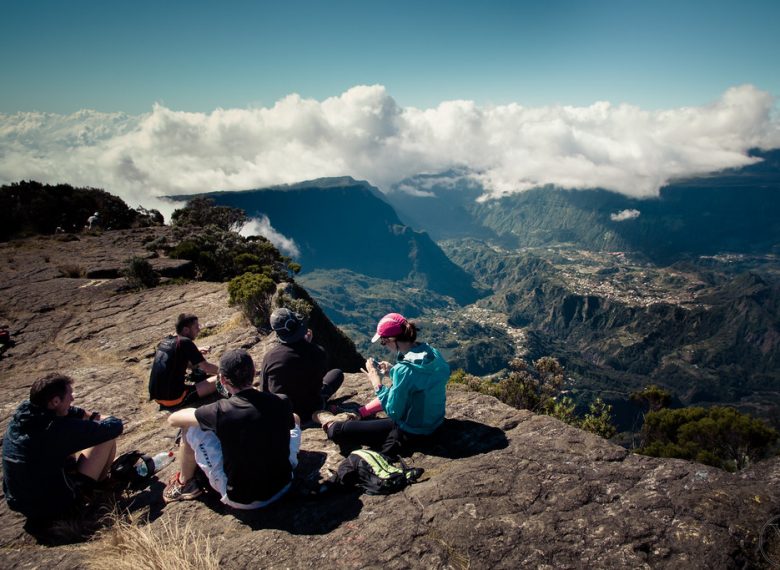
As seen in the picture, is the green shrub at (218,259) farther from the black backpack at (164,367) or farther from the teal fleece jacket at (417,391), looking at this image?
the teal fleece jacket at (417,391)

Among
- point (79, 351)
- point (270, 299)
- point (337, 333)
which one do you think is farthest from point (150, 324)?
point (337, 333)

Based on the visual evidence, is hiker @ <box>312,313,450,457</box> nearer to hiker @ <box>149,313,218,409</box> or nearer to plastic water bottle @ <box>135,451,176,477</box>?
plastic water bottle @ <box>135,451,176,477</box>

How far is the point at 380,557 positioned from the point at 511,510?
1828 mm

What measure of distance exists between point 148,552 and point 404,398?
407cm

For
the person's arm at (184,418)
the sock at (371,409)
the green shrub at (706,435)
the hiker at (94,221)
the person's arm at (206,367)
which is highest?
the hiker at (94,221)

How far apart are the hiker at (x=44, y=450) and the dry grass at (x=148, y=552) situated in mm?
1267

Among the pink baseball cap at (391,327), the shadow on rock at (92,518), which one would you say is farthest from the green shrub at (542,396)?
the shadow on rock at (92,518)

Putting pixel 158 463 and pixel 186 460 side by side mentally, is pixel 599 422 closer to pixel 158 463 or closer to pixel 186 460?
pixel 186 460

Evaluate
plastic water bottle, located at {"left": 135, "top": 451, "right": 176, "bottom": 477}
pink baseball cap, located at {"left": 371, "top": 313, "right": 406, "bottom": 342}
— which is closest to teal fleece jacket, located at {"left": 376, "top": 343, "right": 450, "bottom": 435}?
pink baseball cap, located at {"left": 371, "top": 313, "right": 406, "bottom": 342}

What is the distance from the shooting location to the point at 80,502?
6.22m

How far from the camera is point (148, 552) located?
4.59m

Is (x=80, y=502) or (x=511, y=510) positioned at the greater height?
(x=511, y=510)

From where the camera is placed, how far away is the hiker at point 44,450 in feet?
18.9

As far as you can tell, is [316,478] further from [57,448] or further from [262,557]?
[57,448]
